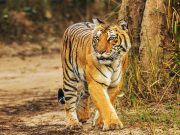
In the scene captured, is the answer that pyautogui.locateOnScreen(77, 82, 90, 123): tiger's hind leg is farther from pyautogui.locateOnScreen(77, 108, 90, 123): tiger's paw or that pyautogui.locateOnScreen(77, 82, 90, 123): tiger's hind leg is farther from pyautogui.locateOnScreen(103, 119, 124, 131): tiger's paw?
pyautogui.locateOnScreen(103, 119, 124, 131): tiger's paw

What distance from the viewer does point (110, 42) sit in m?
7.42

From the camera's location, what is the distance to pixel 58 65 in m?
15.5

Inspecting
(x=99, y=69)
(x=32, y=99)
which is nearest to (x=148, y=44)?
(x=99, y=69)

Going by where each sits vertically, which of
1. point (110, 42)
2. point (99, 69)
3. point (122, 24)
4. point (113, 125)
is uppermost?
point (122, 24)

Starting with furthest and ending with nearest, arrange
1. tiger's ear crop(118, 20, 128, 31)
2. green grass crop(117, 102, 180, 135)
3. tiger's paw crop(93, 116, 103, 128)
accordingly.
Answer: tiger's paw crop(93, 116, 103, 128), tiger's ear crop(118, 20, 128, 31), green grass crop(117, 102, 180, 135)

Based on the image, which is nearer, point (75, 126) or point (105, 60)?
point (105, 60)

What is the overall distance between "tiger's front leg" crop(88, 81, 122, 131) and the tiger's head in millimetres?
257

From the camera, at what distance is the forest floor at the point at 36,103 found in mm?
7633

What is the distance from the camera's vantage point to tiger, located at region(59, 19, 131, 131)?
291 inches

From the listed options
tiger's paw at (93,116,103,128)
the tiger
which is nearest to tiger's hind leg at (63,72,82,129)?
the tiger

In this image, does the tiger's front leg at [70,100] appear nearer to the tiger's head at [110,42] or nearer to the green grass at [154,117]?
the green grass at [154,117]

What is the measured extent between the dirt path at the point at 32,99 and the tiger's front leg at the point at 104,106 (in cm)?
8

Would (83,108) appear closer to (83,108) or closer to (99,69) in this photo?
(83,108)

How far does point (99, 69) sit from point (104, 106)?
15.0 inches
